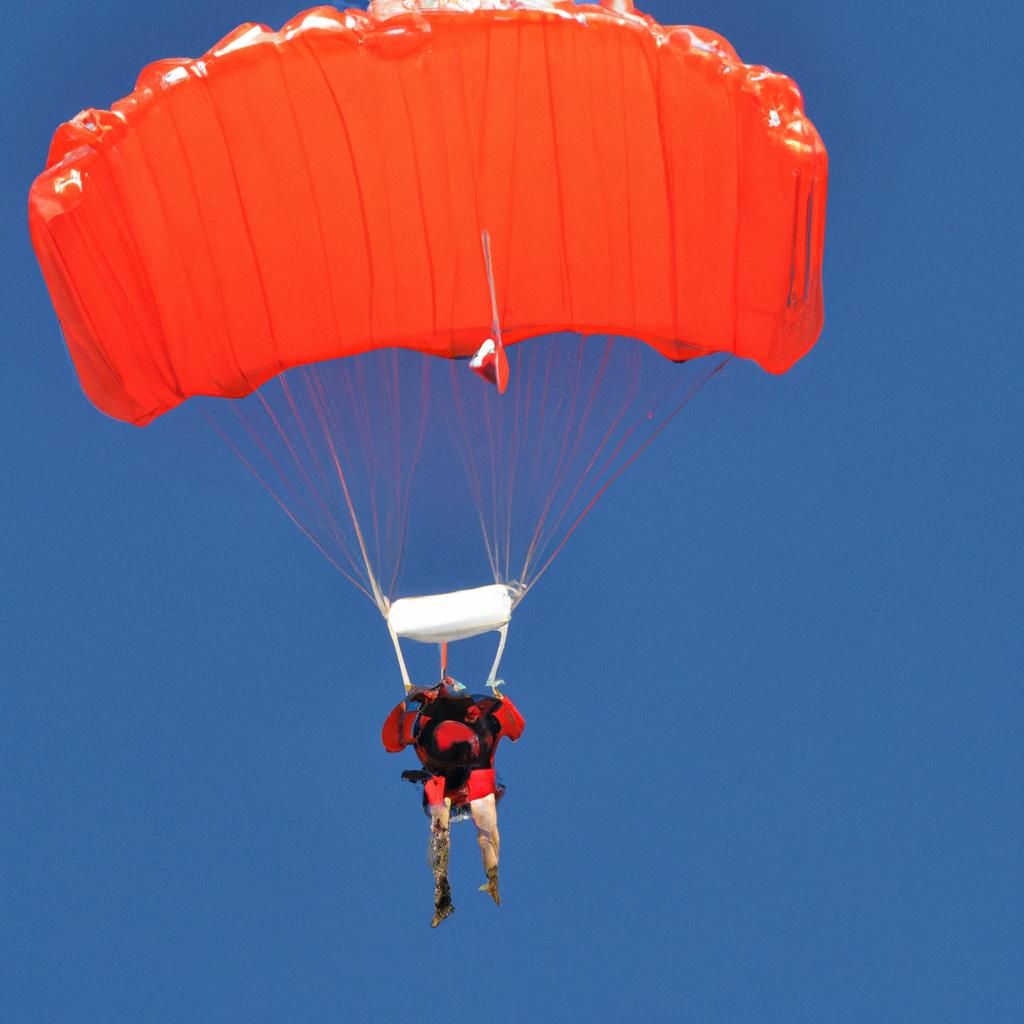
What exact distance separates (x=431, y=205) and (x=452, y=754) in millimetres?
2004

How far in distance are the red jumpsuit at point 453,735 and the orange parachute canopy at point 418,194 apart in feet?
4.38

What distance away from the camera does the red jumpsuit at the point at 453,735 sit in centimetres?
698

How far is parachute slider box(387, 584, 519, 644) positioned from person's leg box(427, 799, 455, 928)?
0.63 m

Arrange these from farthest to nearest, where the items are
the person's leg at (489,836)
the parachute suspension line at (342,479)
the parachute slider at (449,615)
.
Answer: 1. the parachute suspension line at (342,479)
2. the person's leg at (489,836)
3. the parachute slider at (449,615)

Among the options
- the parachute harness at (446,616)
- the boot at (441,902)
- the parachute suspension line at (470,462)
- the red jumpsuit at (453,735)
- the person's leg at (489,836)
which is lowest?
the boot at (441,902)

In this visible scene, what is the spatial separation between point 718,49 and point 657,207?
57 centimetres

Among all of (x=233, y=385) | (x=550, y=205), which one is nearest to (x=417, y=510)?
(x=233, y=385)

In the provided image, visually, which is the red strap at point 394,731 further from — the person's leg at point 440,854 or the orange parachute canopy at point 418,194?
the orange parachute canopy at point 418,194

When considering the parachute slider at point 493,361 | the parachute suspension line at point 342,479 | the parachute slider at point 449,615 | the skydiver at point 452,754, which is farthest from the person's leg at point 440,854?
the parachute slider at point 493,361

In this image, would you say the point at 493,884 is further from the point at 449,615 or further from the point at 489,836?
the point at 449,615

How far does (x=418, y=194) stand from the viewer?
645 centimetres

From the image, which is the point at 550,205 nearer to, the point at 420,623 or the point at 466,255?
the point at 466,255

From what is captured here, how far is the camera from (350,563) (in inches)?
285

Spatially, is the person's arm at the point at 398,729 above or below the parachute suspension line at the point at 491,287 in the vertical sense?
below
